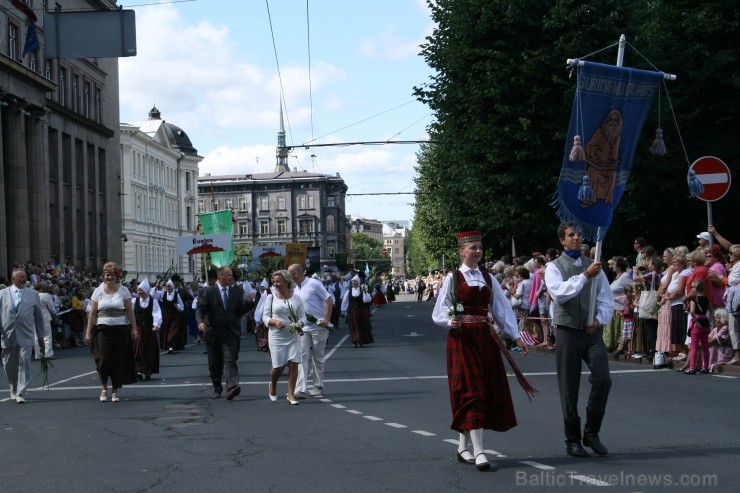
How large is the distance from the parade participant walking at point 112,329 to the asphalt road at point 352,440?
1.39ft

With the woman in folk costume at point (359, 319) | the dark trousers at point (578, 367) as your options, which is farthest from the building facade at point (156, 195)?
the dark trousers at point (578, 367)

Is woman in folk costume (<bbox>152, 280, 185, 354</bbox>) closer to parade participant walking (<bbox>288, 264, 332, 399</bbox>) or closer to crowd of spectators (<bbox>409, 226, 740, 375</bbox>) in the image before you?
crowd of spectators (<bbox>409, 226, 740, 375</bbox>)

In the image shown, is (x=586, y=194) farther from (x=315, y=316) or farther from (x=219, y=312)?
(x=219, y=312)

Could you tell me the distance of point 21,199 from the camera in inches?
1825

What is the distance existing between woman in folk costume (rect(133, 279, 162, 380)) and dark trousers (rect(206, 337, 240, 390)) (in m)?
4.02

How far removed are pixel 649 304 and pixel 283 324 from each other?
296 inches

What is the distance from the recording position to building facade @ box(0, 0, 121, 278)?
46.1 meters

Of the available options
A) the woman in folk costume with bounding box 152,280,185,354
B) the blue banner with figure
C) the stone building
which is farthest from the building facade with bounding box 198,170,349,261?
the blue banner with figure

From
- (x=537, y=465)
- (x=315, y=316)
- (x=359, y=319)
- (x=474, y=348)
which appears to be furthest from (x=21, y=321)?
(x=359, y=319)

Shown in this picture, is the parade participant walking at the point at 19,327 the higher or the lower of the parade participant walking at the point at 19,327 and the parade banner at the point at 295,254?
the lower

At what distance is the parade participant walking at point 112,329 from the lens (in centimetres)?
1625

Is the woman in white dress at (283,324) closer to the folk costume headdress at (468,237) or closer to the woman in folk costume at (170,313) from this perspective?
the folk costume headdress at (468,237)

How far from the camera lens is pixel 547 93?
33469mm

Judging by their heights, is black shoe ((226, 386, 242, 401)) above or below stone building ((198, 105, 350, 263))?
below
